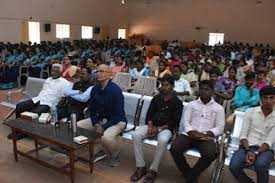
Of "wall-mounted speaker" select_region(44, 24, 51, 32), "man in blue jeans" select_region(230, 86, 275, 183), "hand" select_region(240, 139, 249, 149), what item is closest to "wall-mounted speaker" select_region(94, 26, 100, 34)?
"wall-mounted speaker" select_region(44, 24, 51, 32)

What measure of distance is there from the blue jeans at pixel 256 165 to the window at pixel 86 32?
16525 mm

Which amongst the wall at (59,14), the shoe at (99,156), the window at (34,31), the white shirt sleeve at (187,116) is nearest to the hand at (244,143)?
the white shirt sleeve at (187,116)

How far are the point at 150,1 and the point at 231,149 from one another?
63.6ft

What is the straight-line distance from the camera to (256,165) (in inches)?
114

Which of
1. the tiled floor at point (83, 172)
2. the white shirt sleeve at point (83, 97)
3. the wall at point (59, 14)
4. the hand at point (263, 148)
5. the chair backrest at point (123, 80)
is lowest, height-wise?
the tiled floor at point (83, 172)

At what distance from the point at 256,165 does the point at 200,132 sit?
0.71m

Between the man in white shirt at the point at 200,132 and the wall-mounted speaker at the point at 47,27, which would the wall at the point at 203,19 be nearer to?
the wall-mounted speaker at the point at 47,27

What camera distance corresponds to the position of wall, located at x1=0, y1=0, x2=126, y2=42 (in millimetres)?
14297

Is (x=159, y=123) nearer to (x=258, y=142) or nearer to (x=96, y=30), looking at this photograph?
(x=258, y=142)

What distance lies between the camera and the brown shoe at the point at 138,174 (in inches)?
136

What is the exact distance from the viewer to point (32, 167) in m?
3.76

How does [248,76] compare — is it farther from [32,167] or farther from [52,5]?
[52,5]

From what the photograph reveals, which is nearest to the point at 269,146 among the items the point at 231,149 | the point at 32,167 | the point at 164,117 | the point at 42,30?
the point at 231,149

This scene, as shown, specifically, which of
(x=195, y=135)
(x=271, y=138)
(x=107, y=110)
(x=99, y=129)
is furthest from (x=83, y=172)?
(x=271, y=138)
